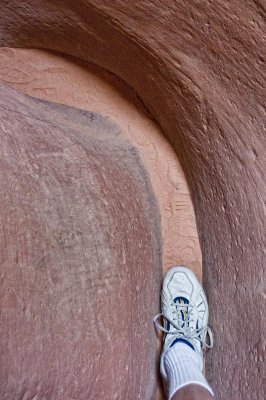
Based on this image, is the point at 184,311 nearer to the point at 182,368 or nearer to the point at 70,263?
the point at 182,368

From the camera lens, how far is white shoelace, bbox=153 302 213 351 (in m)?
1.16

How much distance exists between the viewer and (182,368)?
107 cm

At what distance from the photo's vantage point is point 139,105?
1239 millimetres

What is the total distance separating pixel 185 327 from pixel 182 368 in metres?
0.14

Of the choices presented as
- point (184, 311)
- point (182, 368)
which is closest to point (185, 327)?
point (184, 311)

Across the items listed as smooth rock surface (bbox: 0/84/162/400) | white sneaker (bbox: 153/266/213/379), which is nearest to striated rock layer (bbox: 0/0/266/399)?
→ white sneaker (bbox: 153/266/213/379)

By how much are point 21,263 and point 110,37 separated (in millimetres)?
624

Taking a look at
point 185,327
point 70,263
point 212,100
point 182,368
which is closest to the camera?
point 70,263

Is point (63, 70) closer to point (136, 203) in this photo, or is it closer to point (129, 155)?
point (129, 155)

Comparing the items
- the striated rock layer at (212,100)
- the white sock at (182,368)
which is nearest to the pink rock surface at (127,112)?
the striated rock layer at (212,100)

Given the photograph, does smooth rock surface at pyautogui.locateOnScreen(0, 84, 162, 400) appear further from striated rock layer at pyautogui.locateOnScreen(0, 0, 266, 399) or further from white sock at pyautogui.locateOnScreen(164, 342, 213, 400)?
striated rock layer at pyautogui.locateOnScreen(0, 0, 266, 399)

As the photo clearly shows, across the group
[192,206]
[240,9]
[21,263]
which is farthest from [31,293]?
[192,206]

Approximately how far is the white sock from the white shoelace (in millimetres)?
28

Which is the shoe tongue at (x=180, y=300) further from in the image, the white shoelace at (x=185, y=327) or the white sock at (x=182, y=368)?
the white sock at (x=182, y=368)
